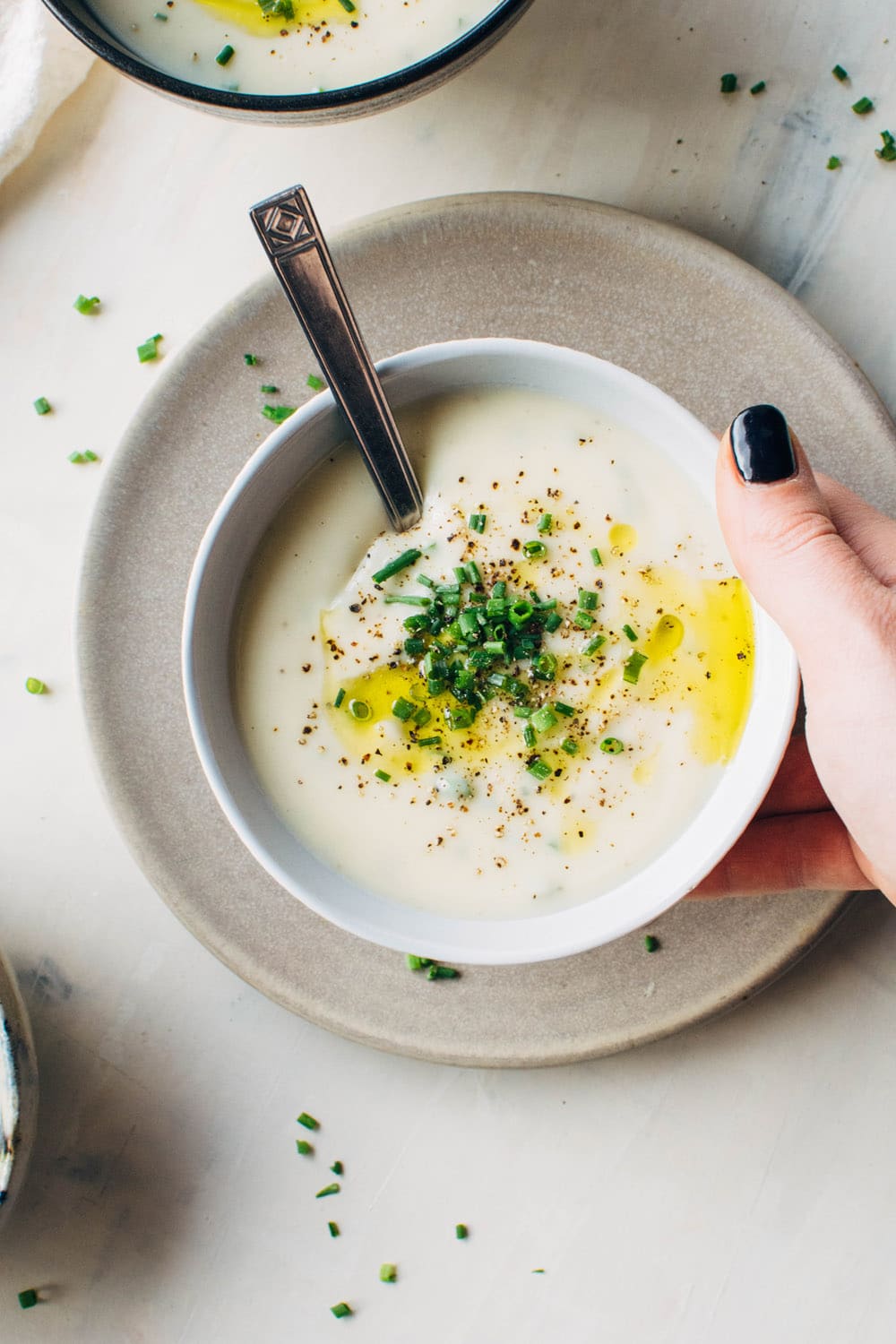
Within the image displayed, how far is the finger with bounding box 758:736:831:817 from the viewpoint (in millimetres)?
1651

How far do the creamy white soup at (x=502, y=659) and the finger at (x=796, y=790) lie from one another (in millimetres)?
306

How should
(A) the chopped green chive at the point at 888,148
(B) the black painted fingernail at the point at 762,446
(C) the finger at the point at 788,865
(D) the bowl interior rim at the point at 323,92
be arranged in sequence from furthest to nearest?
1. (A) the chopped green chive at the point at 888,148
2. (C) the finger at the point at 788,865
3. (D) the bowl interior rim at the point at 323,92
4. (B) the black painted fingernail at the point at 762,446

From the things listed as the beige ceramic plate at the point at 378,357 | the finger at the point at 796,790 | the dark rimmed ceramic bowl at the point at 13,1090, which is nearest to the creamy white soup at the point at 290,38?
the beige ceramic plate at the point at 378,357

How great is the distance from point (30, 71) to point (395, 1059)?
1641 millimetres

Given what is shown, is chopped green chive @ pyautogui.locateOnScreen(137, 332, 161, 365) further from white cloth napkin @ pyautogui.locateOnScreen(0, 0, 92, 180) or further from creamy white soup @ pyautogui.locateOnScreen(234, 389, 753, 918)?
creamy white soup @ pyautogui.locateOnScreen(234, 389, 753, 918)

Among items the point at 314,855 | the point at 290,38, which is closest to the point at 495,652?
the point at 314,855

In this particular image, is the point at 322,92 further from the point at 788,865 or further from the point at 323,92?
the point at 788,865

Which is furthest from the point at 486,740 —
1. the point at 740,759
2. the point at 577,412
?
the point at 577,412

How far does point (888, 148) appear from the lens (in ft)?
5.33

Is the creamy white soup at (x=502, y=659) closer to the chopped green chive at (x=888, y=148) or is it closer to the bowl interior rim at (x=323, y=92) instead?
the bowl interior rim at (x=323, y=92)

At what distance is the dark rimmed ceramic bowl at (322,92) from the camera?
4.41 feet

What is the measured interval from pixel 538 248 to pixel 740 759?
749 mm

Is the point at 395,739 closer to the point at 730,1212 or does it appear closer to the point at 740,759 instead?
the point at 740,759

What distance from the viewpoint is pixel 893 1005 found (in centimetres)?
167
